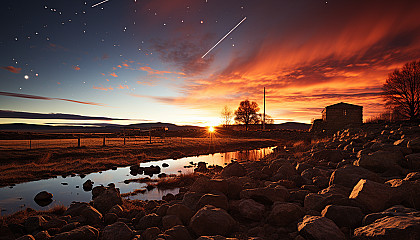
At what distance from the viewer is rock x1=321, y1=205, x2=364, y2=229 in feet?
10.3

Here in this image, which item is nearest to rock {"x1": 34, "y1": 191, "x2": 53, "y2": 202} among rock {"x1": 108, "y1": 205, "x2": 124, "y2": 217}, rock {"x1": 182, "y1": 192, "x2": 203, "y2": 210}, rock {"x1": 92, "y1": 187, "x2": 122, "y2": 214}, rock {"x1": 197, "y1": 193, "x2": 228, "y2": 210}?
rock {"x1": 92, "y1": 187, "x2": 122, "y2": 214}

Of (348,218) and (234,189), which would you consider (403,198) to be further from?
(234,189)

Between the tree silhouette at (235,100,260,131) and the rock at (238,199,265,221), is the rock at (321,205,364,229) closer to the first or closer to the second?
the rock at (238,199,265,221)

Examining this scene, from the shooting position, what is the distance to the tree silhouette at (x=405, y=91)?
83.9ft

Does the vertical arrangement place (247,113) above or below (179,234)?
above

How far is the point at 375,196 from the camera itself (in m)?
3.51

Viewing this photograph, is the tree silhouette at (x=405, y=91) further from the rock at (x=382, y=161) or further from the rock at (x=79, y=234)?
the rock at (x=79, y=234)

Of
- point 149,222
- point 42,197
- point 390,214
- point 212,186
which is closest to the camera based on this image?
point 390,214

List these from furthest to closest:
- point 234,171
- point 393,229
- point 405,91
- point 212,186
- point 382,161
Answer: point 405,91 < point 234,171 < point 382,161 < point 212,186 < point 393,229

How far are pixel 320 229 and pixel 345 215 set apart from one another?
658 millimetres

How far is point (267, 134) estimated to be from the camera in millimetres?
51625

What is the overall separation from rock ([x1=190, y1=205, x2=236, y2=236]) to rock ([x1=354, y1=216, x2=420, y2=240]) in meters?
2.06

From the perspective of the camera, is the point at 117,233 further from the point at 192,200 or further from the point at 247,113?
the point at 247,113

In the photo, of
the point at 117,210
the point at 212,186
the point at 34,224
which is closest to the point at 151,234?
the point at 212,186
